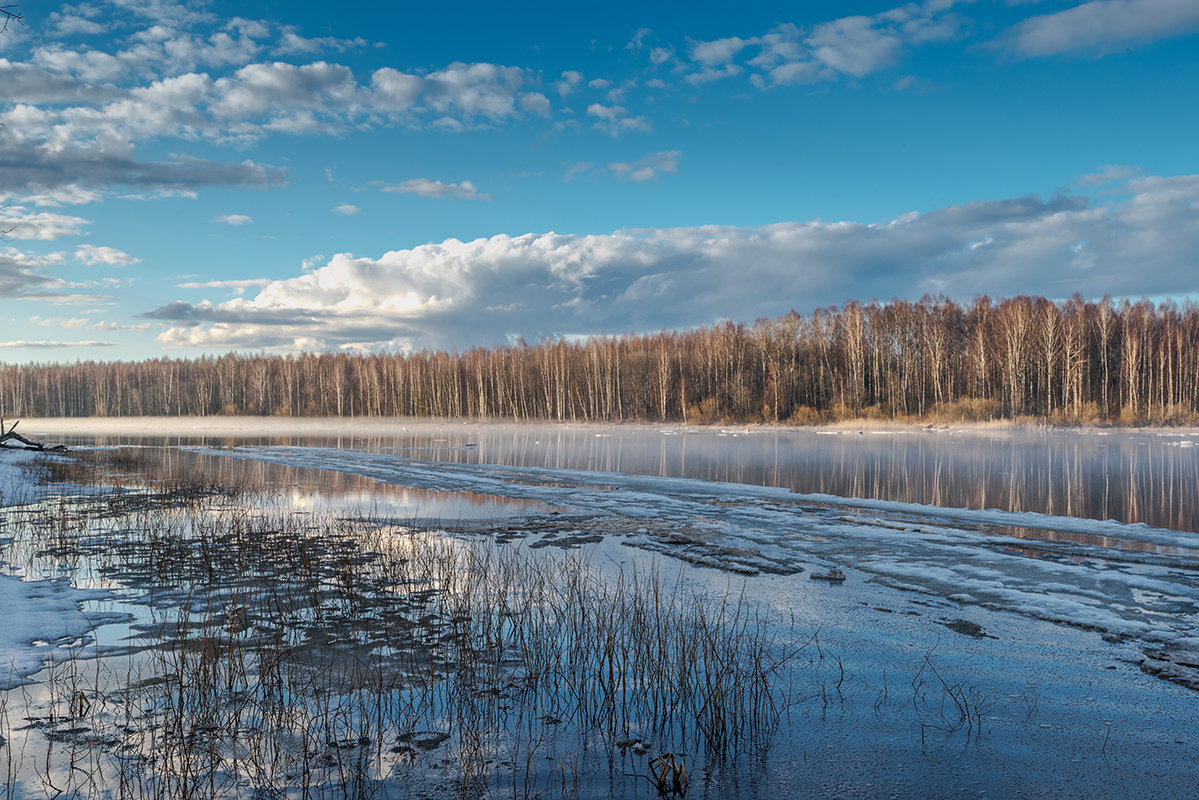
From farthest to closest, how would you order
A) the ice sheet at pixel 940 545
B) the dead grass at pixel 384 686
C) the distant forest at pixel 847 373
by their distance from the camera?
the distant forest at pixel 847 373 < the ice sheet at pixel 940 545 < the dead grass at pixel 384 686

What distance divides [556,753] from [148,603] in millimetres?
5717

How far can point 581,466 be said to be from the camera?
2611 cm

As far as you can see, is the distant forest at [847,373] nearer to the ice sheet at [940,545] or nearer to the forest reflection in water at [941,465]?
the forest reflection in water at [941,465]

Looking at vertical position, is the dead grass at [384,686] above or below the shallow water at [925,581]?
above

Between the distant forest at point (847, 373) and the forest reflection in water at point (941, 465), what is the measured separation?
18306 mm

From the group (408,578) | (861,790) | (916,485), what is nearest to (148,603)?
(408,578)

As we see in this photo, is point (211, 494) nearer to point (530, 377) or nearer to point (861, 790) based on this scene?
point (861, 790)

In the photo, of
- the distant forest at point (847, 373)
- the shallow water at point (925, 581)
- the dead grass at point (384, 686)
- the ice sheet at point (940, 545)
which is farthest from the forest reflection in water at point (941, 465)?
the distant forest at point (847, 373)

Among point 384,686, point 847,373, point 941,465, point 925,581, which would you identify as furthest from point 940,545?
point 847,373

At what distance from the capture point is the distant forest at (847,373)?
57.5m

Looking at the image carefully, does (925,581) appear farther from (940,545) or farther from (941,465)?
(941,465)

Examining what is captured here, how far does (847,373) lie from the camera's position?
6806 centimetres

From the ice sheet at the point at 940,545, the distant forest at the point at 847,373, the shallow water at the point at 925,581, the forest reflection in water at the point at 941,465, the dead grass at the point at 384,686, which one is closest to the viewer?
the dead grass at the point at 384,686

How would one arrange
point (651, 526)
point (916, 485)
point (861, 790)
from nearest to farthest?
point (861, 790), point (651, 526), point (916, 485)
